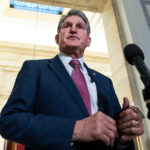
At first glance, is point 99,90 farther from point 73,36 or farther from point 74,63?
point 73,36

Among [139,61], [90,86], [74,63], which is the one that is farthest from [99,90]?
[139,61]

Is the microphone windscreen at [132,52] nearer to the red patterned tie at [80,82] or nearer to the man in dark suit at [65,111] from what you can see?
the man in dark suit at [65,111]

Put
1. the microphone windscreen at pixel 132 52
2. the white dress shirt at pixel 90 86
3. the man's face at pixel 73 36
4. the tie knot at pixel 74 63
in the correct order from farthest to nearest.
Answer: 1. the man's face at pixel 73 36
2. the tie knot at pixel 74 63
3. the white dress shirt at pixel 90 86
4. the microphone windscreen at pixel 132 52

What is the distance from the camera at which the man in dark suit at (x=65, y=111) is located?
0.82m

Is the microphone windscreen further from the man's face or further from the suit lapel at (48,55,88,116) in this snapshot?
the man's face

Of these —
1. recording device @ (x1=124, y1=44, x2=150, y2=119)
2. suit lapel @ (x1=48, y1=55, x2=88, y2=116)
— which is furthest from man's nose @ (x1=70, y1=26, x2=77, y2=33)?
recording device @ (x1=124, y1=44, x2=150, y2=119)

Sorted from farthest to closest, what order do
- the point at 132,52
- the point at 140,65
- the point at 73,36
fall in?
1. the point at 73,36
2. the point at 132,52
3. the point at 140,65

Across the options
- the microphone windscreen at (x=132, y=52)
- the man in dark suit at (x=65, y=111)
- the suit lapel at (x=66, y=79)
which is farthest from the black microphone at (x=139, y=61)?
the suit lapel at (x=66, y=79)

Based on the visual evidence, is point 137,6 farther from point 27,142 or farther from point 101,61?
point 101,61

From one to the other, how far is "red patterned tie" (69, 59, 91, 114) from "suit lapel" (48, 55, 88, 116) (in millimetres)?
71

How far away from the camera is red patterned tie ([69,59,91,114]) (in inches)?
44.8

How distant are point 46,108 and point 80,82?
0.96 feet

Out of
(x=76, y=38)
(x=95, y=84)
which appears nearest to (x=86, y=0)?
(x=76, y=38)

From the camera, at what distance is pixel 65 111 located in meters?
1.03
